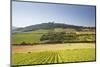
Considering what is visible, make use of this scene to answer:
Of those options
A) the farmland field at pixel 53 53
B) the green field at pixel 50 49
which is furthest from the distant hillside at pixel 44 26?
the farmland field at pixel 53 53

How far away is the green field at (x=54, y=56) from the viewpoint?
2443 mm

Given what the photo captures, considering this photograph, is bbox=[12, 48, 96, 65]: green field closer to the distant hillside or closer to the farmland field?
the farmland field

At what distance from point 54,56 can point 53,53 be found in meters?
0.04

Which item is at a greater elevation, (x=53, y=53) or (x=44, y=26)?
(x=44, y=26)

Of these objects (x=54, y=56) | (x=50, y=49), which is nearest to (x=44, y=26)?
(x=50, y=49)

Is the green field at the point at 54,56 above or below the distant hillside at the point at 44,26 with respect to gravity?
below

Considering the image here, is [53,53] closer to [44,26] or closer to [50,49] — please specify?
[50,49]

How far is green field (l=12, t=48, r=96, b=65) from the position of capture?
2.44 meters

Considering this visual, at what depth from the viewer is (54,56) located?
2.59 m

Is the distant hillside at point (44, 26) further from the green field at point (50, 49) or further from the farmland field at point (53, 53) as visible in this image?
the farmland field at point (53, 53)

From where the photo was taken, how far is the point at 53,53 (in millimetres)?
2588

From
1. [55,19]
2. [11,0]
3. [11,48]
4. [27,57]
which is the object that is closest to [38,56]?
[27,57]

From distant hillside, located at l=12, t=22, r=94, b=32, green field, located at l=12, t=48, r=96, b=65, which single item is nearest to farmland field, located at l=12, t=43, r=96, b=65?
green field, located at l=12, t=48, r=96, b=65

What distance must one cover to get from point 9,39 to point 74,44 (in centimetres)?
86
